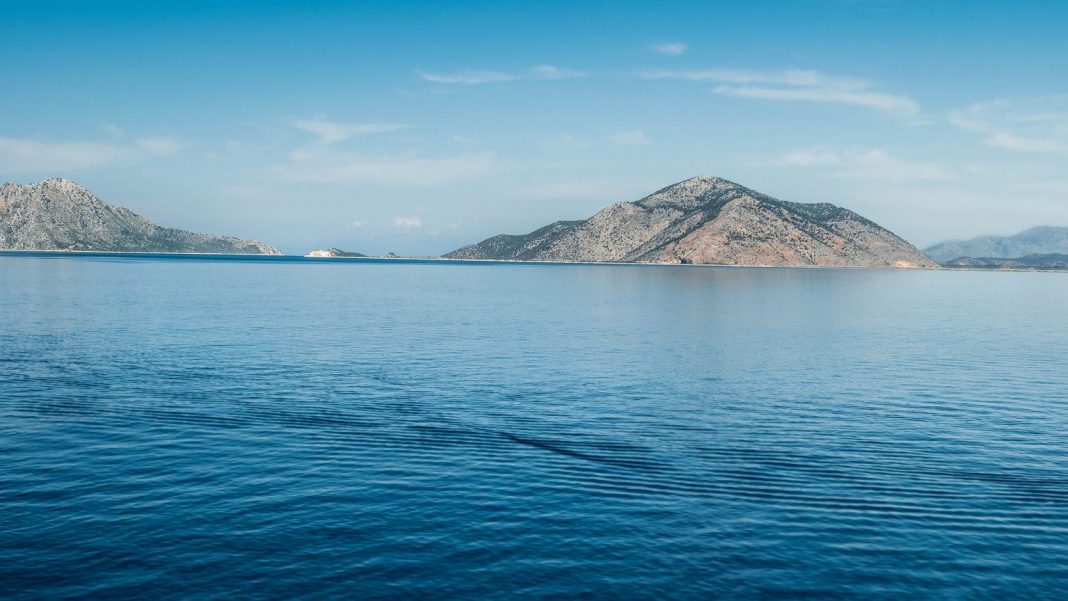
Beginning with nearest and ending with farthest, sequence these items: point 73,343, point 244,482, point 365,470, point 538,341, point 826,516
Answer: point 826,516
point 244,482
point 365,470
point 73,343
point 538,341

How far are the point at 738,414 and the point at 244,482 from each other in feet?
97.0

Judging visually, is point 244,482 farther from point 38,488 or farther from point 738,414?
point 738,414

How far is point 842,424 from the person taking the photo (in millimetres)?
44625

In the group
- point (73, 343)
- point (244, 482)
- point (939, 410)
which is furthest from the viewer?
point (73, 343)

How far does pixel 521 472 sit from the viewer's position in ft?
112

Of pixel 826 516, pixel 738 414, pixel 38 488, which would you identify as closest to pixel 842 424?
pixel 738 414

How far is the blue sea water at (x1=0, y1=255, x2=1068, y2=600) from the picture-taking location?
23.6 metres

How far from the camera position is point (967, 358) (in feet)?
245

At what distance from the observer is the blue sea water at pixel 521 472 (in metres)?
23.6

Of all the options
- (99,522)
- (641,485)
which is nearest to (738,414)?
(641,485)

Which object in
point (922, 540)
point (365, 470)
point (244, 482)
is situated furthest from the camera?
point (365, 470)

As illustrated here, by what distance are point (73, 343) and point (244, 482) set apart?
51525 mm

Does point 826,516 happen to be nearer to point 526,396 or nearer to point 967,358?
point 526,396

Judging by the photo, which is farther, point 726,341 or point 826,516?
point 726,341
